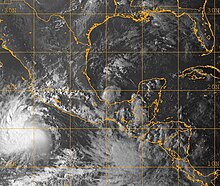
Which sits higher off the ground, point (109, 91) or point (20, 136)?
point (109, 91)

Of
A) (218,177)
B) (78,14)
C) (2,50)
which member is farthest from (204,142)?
(2,50)

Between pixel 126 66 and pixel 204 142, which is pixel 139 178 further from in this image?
pixel 126 66

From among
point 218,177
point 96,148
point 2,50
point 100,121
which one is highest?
point 2,50

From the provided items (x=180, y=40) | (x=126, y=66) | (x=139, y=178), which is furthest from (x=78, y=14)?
(x=139, y=178)

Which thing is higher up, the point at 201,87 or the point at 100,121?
the point at 201,87

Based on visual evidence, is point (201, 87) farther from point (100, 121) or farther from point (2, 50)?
point (2, 50)

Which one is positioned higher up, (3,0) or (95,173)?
(3,0)
